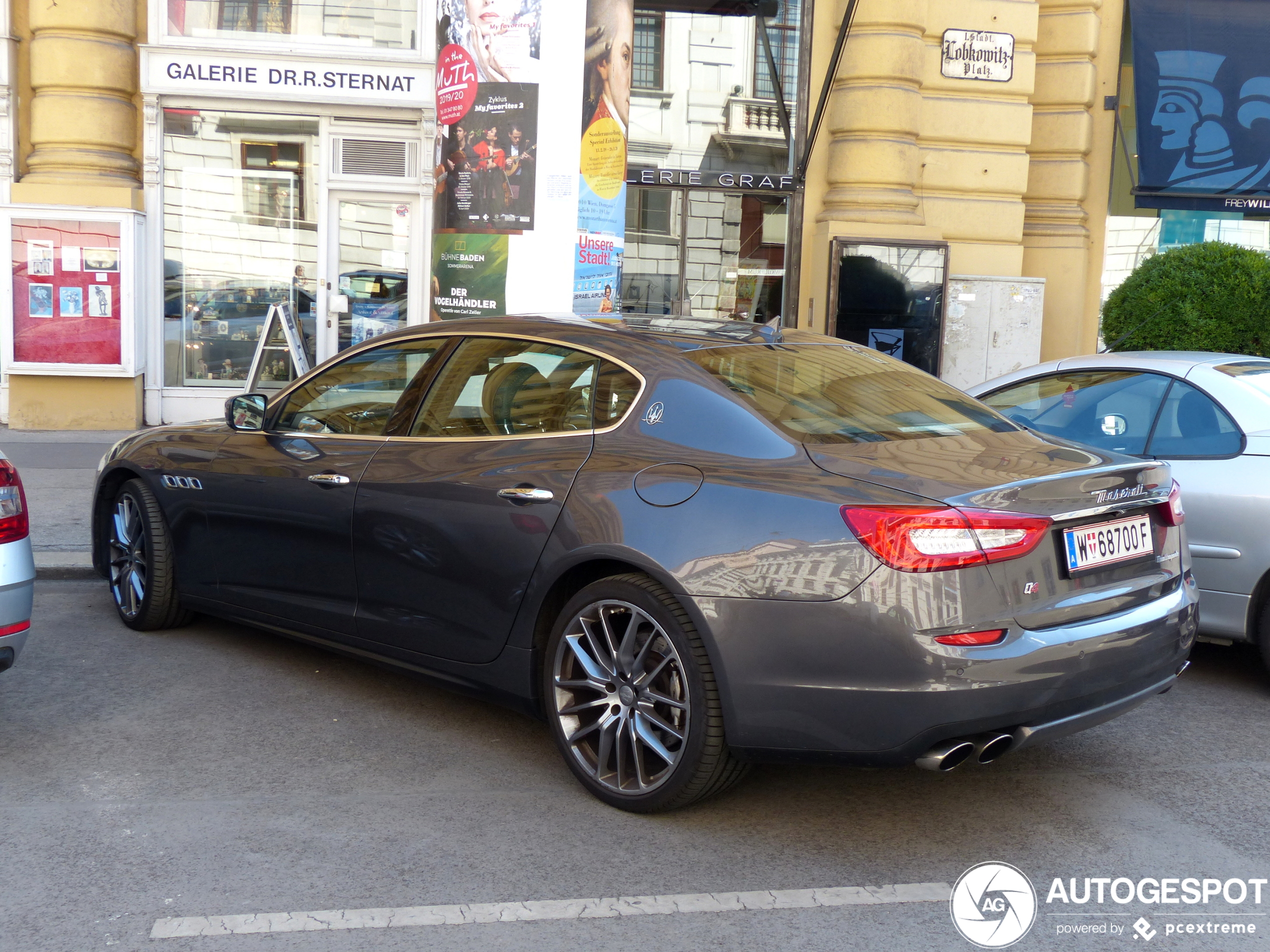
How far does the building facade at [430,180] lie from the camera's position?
1183 centimetres

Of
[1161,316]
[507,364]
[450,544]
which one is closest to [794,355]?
[507,364]

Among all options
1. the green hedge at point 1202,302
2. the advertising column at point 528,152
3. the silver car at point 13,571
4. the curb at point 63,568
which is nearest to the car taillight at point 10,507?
the silver car at point 13,571

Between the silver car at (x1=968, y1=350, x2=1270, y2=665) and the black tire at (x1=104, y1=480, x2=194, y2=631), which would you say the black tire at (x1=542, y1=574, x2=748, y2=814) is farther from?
the black tire at (x1=104, y1=480, x2=194, y2=631)

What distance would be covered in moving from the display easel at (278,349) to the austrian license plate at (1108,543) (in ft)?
30.7

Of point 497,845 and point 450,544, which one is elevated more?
point 450,544

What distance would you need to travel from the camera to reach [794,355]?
4.54 m

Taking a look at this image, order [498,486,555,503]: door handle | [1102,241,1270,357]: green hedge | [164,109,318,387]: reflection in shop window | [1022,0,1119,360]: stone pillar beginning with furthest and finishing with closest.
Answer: [1022,0,1119,360]: stone pillar, [164,109,318,387]: reflection in shop window, [1102,241,1270,357]: green hedge, [498,486,555,503]: door handle

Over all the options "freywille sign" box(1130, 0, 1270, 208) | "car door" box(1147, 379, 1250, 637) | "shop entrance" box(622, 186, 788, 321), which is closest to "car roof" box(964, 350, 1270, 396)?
"car door" box(1147, 379, 1250, 637)

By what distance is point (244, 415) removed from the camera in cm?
546

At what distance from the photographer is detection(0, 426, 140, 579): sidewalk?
7168mm

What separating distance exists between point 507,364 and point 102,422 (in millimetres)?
8600

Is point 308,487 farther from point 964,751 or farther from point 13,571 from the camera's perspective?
point 964,751

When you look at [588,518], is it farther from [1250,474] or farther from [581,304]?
[581,304]

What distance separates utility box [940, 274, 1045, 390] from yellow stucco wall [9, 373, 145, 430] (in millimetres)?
7935
